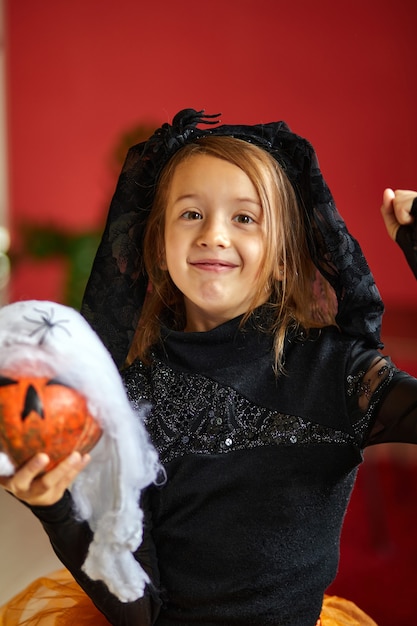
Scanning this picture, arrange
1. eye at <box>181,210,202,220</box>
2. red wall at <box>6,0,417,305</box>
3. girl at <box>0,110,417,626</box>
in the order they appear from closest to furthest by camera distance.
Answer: girl at <box>0,110,417,626</box>
eye at <box>181,210,202,220</box>
red wall at <box>6,0,417,305</box>

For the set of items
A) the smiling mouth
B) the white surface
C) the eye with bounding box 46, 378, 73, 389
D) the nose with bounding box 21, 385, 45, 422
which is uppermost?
the smiling mouth

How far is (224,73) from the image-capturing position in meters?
4.11

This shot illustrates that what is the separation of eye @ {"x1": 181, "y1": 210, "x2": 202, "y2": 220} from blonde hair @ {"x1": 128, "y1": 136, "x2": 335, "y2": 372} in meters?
0.09

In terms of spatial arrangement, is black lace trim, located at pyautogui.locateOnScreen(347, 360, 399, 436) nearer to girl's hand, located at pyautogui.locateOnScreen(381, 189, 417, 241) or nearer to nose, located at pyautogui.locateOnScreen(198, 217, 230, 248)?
girl's hand, located at pyautogui.locateOnScreen(381, 189, 417, 241)

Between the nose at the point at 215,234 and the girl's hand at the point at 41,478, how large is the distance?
46 centimetres

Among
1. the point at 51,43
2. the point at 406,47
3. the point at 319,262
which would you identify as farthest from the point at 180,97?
the point at 319,262

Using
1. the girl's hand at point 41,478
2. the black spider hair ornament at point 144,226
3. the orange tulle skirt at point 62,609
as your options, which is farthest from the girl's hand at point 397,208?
the orange tulle skirt at point 62,609

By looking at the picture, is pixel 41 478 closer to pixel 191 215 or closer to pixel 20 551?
pixel 191 215

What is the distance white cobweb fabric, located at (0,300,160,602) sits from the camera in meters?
1.05

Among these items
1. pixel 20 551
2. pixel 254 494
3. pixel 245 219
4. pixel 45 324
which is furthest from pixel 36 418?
pixel 20 551

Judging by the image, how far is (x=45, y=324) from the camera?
108 cm

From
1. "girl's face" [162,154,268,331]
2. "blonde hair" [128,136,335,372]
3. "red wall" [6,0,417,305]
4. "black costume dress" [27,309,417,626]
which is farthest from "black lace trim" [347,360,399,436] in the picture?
"red wall" [6,0,417,305]

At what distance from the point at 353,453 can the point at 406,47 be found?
109 inches

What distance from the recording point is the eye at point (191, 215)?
141 cm
